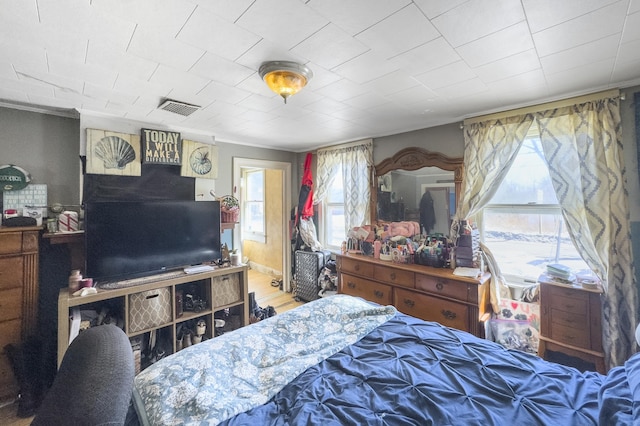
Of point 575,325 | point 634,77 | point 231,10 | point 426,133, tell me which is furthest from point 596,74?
point 231,10

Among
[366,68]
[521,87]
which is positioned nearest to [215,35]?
[366,68]

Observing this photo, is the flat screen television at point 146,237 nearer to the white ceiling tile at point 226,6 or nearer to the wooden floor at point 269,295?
the wooden floor at point 269,295

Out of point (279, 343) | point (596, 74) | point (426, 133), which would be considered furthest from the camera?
point (426, 133)

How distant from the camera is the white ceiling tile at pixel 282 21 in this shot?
1.14 m

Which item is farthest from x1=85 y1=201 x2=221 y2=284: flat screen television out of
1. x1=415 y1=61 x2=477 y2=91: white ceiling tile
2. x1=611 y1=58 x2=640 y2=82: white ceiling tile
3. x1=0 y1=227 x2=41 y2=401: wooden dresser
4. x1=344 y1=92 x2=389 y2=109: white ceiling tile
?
x1=611 y1=58 x2=640 y2=82: white ceiling tile

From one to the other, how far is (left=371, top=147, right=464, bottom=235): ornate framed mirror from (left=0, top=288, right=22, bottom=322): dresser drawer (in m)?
3.35

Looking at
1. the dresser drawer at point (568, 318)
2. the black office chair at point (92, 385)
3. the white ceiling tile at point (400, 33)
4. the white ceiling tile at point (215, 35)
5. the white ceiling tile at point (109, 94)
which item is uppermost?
the white ceiling tile at point (109, 94)

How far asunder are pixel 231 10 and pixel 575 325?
2.99 meters

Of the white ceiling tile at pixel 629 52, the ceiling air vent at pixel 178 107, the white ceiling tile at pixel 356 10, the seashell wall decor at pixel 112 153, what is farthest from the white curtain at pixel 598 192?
the seashell wall decor at pixel 112 153

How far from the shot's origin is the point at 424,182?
304 centimetres

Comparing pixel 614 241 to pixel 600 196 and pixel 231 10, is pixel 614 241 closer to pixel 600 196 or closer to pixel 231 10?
pixel 600 196

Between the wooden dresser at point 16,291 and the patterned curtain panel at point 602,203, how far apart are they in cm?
422

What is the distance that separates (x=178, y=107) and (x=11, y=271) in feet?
5.70

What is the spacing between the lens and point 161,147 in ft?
9.27
